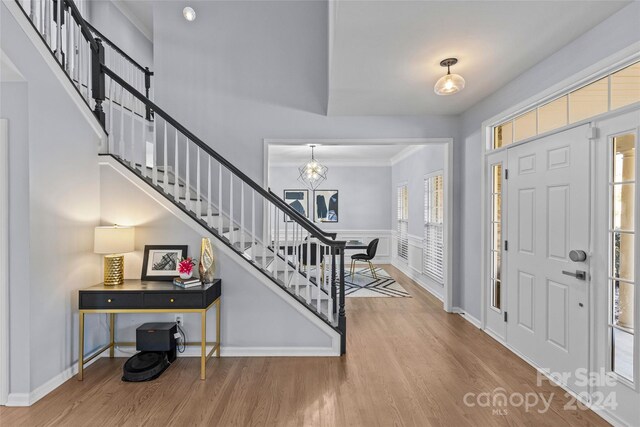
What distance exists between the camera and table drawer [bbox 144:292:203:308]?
106 inches

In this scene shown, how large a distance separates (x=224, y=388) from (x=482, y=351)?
246 cm

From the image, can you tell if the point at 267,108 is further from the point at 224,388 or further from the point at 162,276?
the point at 224,388

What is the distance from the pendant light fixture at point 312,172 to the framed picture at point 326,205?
28 centimetres

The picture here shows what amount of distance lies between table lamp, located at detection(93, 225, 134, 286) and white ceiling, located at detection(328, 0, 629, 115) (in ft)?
7.80

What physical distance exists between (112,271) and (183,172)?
1751 mm

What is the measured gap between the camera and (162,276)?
3049mm

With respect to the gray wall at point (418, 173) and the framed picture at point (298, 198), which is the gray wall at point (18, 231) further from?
the framed picture at point (298, 198)

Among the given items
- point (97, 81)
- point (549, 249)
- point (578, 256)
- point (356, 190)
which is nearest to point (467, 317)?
point (549, 249)

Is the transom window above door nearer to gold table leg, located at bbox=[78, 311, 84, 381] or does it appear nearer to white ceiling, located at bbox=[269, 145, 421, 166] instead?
white ceiling, located at bbox=[269, 145, 421, 166]

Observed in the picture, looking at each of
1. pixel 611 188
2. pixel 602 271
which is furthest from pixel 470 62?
pixel 602 271

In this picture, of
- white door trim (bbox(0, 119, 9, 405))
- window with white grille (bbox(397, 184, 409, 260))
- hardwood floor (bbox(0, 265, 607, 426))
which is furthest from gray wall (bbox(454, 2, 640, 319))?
white door trim (bbox(0, 119, 9, 405))

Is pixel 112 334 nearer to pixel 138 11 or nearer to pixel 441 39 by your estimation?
pixel 441 39

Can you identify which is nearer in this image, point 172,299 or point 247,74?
point 172,299

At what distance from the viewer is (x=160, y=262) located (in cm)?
306
